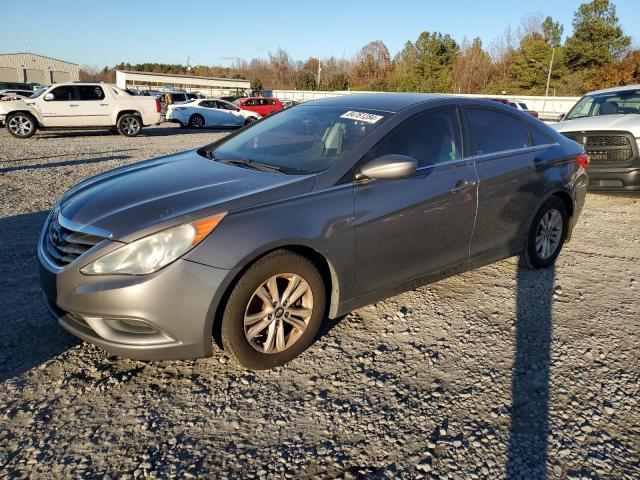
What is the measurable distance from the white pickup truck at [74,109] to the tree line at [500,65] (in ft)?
164

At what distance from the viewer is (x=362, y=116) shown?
3607mm

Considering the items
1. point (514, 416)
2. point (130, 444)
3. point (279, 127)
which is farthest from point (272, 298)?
point (279, 127)

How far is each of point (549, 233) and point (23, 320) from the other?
14.6 ft

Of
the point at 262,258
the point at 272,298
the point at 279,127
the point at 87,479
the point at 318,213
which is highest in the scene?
the point at 279,127

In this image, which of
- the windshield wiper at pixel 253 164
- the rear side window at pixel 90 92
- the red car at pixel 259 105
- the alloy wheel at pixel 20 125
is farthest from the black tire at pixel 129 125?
the windshield wiper at pixel 253 164

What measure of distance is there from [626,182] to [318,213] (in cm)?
659

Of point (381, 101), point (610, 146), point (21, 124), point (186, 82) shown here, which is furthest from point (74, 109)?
point (186, 82)

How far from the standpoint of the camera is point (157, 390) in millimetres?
2752

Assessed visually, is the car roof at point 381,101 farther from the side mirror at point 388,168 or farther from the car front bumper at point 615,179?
the car front bumper at point 615,179

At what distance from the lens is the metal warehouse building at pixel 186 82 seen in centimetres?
6022

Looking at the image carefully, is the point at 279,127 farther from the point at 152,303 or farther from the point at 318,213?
the point at 152,303

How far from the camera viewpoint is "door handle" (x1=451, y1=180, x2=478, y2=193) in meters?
3.65

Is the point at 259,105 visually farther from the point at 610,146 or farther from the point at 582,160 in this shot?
the point at 582,160

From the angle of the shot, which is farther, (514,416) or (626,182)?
(626,182)
